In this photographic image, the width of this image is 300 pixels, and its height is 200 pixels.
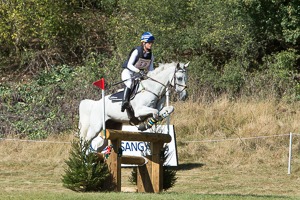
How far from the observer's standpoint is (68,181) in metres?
13.9

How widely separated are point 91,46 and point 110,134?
66.3 ft

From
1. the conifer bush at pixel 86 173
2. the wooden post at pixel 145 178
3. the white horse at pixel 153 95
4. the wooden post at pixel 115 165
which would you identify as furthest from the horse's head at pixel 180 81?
the conifer bush at pixel 86 173

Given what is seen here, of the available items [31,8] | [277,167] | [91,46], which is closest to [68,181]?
[277,167]

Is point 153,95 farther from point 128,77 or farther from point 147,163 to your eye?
point 147,163

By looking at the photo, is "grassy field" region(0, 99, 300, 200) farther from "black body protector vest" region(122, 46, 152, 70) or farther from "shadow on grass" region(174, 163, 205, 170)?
"black body protector vest" region(122, 46, 152, 70)

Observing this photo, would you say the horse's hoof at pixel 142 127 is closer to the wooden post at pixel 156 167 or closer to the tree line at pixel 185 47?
the wooden post at pixel 156 167

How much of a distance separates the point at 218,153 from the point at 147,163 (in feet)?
28.9

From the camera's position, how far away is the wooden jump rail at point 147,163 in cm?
1396

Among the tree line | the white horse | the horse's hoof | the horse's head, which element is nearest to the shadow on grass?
the tree line

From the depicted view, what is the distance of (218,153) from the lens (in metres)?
23.1

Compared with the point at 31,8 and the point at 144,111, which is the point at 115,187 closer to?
the point at 144,111

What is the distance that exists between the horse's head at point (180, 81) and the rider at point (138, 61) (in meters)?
0.63

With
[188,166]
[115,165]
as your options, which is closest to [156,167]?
[115,165]

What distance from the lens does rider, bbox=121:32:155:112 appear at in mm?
14805
